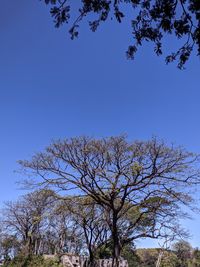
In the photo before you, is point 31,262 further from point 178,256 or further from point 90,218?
point 178,256

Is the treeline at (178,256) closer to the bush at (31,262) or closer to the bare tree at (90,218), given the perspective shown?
the bare tree at (90,218)

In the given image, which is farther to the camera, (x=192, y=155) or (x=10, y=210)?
(x=10, y=210)

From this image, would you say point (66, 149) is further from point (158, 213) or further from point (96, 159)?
point (158, 213)

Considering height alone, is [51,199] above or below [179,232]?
above

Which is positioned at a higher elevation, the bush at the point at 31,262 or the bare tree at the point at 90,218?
the bare tree at the point at 90,218

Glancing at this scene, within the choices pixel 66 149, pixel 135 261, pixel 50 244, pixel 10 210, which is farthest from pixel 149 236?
pixel 135 261

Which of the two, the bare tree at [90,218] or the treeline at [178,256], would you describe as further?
the treeline at [178,256]

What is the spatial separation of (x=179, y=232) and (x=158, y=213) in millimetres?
1755

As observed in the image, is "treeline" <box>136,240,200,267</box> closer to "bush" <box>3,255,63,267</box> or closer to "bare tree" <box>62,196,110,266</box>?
"bare tree" <box>62,196,110,266</box>

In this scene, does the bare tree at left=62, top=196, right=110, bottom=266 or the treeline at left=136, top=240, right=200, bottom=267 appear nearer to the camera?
the bare tree at left=62, top=196, right=110, bottom=266

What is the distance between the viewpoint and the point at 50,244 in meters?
44.2

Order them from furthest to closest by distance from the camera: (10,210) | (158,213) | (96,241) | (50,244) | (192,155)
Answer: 1. (50,244)
2. (10,210)
3. (96,241)
4. (158,213)
5. (192,155)

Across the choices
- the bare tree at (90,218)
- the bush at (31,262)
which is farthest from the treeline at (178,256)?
the bush at (31,262)

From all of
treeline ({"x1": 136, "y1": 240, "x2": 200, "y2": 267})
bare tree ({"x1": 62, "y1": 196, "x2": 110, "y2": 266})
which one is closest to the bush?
bare tree ({"x1": 62, "y1": 196, "x2": 110, "y2": 266})
